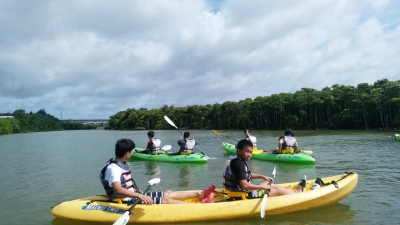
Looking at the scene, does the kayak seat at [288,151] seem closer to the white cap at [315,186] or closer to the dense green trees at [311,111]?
the white cap at [315,186]


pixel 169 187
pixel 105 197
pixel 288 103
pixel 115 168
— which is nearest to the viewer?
pixel 115 168

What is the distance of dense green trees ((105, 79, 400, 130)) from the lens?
41844mm

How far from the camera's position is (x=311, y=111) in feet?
169

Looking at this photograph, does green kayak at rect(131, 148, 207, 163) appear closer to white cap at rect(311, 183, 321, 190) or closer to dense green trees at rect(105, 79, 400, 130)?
white cap at rect(311, 183, 321, 190)

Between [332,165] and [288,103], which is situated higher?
[288,103]

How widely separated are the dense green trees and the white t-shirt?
39799 mm

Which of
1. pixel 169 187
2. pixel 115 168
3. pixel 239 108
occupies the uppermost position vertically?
pixel 239 108

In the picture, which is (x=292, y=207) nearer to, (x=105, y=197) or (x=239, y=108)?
(x=105, y=197)

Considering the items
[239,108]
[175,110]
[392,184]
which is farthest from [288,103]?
[392,184]

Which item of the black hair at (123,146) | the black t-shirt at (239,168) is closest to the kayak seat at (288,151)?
the black t-shirt at (239,168)

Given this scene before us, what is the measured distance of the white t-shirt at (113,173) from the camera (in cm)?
509

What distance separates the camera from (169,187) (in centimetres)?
925

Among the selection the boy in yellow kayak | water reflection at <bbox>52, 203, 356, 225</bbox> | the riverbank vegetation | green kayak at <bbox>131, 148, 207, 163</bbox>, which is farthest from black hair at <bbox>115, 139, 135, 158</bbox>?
the riverbank vegetation

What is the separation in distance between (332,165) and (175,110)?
65.6 m
